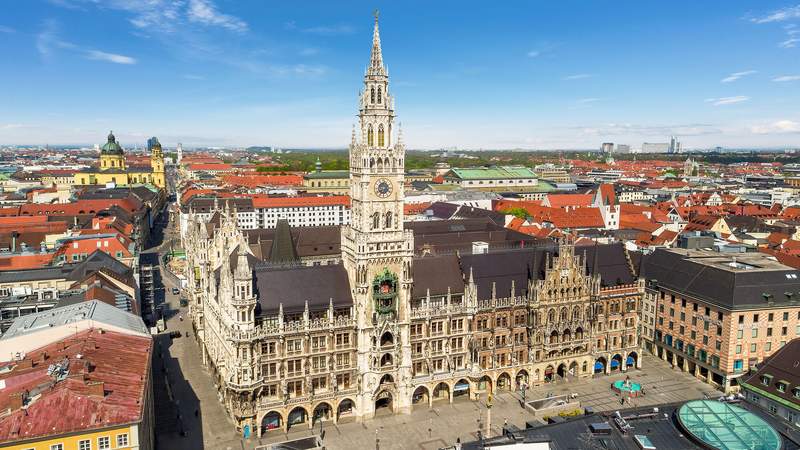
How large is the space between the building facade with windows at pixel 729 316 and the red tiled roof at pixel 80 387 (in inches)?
3261

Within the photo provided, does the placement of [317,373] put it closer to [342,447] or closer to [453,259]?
[342,447]

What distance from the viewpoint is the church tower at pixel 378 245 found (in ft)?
254

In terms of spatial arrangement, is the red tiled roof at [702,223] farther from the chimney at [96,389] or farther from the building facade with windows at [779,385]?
the chimney at [96,389]

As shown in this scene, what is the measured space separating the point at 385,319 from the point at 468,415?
18.2m

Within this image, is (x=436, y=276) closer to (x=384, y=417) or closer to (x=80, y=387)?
(x=384, y=417)

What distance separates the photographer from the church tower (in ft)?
254

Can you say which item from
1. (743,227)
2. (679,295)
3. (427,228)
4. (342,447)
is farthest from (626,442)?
(743,227)

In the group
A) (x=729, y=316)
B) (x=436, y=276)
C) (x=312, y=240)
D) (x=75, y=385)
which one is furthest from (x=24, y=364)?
(x=729, y=316)

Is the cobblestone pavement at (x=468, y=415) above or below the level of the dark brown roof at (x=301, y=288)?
below

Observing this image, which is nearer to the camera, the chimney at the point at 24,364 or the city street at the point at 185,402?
the chimney at the point at 24,364

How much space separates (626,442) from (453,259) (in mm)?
46824

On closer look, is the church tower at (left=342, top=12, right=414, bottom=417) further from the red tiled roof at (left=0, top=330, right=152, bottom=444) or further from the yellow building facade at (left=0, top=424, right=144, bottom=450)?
the yellow building facade at (left=0, top=424, right=144, bottom=450)

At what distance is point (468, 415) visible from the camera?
80688 mm

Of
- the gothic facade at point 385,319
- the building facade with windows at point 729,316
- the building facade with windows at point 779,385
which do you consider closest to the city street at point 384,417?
the gothic facade at point 385,319
